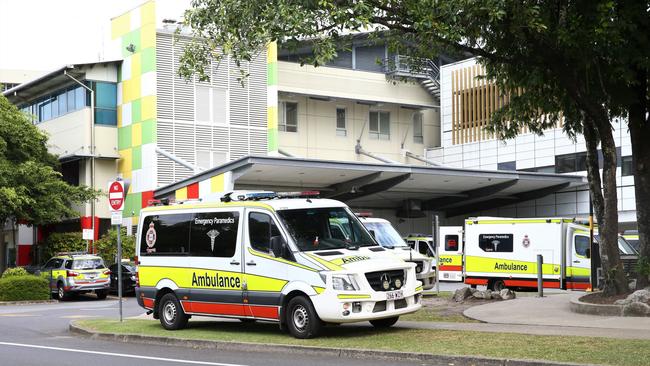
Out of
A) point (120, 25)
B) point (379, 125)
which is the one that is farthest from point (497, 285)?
point (379, 125)

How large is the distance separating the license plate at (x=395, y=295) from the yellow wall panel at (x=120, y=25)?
35.1 meters

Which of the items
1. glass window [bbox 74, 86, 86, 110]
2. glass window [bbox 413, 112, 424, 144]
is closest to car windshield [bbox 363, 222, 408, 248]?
glass window [bbox 74, 86, 86, 110]

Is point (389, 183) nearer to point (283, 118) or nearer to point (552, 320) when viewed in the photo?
point (283, 118)

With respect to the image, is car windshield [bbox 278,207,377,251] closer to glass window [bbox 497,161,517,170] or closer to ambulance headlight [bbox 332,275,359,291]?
ambulance headlight [bbox 332,275,359,291]

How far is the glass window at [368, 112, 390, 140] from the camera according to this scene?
56812 millimetres

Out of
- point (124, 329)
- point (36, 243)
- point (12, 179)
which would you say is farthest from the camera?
point (36, 243)

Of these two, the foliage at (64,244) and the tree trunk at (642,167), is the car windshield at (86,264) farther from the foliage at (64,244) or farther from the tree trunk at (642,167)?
the tree trunk at (642,167)

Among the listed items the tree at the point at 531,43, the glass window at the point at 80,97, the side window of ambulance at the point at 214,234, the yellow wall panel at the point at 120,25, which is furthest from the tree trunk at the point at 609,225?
the glass window at the point at 80,97

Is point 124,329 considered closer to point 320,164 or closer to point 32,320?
point 32,320

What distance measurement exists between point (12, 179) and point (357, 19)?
28181 millimetres

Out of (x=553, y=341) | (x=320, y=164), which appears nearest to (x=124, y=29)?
(x=320, y=164)

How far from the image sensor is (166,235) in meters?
17.4

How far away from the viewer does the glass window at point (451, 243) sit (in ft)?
130

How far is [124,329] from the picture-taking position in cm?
1759
